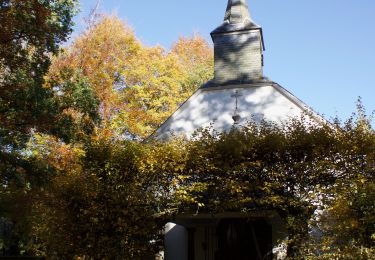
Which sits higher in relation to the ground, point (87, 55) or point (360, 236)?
point (87, 55)

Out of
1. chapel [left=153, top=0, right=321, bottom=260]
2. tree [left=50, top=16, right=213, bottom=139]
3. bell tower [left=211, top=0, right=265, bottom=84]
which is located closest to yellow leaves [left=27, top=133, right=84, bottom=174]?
tree [left=50, top=16, right=213, bottom=139]

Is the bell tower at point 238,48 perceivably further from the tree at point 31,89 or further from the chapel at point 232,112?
the tree at point 31,89

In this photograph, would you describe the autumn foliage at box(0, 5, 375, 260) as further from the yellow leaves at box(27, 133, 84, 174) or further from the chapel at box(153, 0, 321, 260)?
the yellow leaves at box(27, 133, 84, 174)

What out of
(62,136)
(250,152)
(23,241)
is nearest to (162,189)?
(250,152)

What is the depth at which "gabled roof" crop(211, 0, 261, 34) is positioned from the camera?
18766 millimetres

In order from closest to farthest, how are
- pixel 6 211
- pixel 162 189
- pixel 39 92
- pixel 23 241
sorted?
pixel 162 189, pixel 39 92, pixel 6 211, pixel 23 241

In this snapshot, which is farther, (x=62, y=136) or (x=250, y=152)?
(x=62, y=136)

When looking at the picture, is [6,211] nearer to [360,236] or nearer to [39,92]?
[39,92]

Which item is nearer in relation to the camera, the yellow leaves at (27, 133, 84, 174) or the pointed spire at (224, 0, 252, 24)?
the pointed spire at (224, 0, 252, 24)

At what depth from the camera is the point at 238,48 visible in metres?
18.4

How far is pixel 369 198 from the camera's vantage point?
8.23m

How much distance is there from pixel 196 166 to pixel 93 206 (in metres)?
2.60

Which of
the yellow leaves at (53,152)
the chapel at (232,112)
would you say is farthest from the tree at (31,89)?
the chapel at (232,112)

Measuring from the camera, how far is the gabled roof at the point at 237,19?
18.8 m
